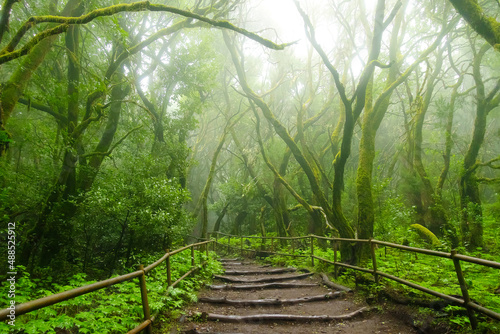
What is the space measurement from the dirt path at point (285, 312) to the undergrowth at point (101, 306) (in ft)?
1.60

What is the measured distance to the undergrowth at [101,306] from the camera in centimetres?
290

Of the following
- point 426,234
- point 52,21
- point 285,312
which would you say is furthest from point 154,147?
point 426,234

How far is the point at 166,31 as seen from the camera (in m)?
9.21

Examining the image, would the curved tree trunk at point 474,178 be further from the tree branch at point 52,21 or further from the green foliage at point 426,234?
the tree branch at point 52,21

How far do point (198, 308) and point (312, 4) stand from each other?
43.9ft

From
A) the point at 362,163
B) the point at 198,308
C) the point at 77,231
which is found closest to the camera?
the point at 198,308

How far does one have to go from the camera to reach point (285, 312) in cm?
507

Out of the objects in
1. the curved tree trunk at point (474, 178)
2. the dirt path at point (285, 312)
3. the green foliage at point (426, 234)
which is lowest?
the dirt path at point (285, 312)

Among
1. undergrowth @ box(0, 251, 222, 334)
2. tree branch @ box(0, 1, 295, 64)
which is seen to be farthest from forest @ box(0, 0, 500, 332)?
undergrowth @ box(0, 251, 222, 334)

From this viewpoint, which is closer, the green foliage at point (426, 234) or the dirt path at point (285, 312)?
the dirt path at point (285, 312)

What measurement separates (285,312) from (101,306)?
3.12 m

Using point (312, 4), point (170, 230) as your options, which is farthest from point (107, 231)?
point (312, 4)

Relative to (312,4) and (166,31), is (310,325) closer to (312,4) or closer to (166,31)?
(166,31)

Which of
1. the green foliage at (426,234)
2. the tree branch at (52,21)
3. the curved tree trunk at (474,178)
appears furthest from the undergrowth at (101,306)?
the curved tree trunk at (474,178)
